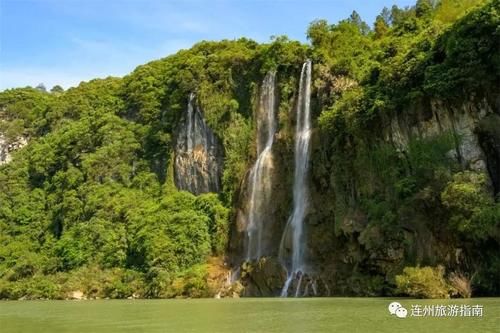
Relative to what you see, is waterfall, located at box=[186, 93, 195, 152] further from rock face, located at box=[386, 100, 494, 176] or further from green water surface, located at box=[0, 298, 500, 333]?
green water surface, located at box=[0, 298, 500, 333]

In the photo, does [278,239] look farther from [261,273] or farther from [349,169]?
[349,169]

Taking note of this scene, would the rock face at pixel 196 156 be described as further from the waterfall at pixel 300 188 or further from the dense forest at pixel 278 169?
the waterfall at pixel 300 188

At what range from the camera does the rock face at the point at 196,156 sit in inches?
1617

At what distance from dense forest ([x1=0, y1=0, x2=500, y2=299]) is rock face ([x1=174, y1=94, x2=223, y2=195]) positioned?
184mm

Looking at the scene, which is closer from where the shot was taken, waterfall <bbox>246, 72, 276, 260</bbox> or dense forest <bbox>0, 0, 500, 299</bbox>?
dense forest <bbox>0, 0, 500, 299</bbox>

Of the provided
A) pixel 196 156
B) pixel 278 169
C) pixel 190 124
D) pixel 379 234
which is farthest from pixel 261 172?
pixel 379 234

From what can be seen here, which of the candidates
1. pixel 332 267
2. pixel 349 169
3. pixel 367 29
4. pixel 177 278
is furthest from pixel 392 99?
pixel 367 29

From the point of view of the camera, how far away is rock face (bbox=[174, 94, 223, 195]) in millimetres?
41062

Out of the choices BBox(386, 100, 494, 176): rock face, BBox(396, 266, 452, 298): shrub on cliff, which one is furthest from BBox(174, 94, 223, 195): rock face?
BBox(396, 266, 452, 298): shrub on cliff

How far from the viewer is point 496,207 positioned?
72.1ft

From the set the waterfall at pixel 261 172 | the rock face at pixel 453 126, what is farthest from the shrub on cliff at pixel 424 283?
the waterfall at pixel 261 172

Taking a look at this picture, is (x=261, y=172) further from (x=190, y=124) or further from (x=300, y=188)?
(x=190, y=124)

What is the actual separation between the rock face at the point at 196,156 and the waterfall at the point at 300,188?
751 cm

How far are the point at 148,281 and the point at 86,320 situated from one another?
18.9 meters
